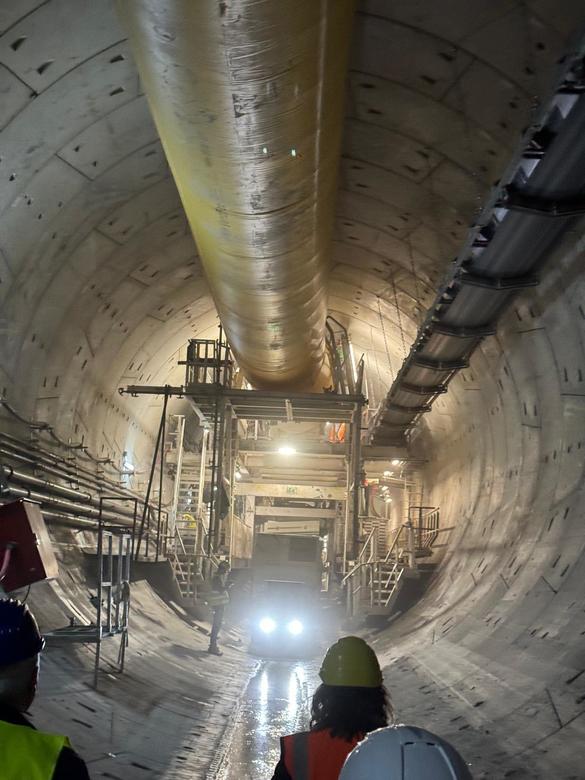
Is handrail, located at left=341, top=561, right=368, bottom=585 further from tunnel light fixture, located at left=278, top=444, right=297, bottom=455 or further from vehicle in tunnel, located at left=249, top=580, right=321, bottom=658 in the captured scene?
tunnel light fixture, located at left=278, top=444, right=297, bottom=455

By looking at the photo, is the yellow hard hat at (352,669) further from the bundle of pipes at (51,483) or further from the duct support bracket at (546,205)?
the bundle of pipes at (51,483)

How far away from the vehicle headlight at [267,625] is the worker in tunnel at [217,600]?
1118mm

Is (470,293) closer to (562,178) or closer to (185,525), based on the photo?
(562,178)

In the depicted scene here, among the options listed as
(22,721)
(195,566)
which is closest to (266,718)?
(195,566)

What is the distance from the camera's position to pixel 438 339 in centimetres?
1055

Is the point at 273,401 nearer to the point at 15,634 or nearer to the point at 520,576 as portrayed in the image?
the point at 520,576

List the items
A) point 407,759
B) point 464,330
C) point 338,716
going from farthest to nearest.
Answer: point 464,330 < point 338,716 < point 407,759

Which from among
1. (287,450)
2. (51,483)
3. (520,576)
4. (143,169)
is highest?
(143,169)

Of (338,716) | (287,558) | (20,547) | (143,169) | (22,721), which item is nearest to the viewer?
(22,721)

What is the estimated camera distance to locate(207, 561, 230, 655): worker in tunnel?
44.5 ft

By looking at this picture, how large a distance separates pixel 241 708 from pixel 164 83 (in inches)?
272

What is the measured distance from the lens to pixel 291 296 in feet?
34.3

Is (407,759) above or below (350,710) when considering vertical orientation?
above

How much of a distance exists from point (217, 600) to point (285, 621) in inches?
93.6
